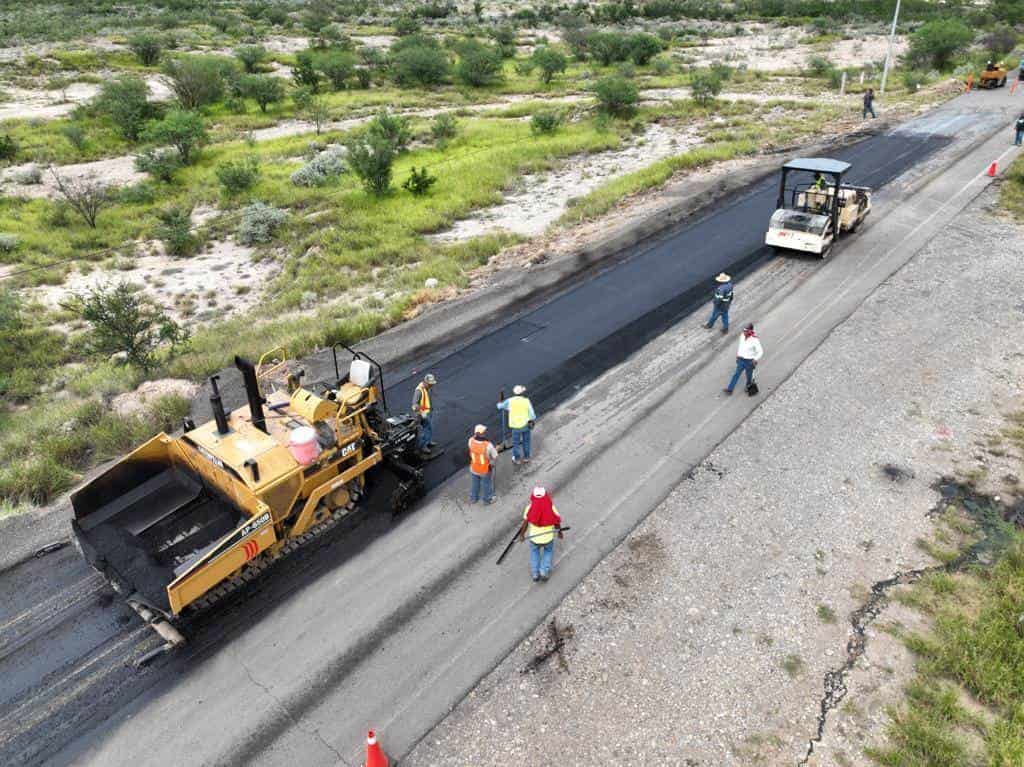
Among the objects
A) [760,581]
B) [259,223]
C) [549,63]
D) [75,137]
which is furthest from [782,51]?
[760,581]

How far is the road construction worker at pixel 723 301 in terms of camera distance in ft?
48.3

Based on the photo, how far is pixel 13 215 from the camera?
27.7 meters

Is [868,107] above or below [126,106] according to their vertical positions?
below

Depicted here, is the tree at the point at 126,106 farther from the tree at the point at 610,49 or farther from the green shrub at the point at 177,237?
the tree at the point at 610,49

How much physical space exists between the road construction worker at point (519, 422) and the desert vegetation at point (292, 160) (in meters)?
6.12

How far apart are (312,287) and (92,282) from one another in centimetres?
839

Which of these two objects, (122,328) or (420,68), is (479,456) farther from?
(420,68)

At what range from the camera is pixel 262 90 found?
144 ft

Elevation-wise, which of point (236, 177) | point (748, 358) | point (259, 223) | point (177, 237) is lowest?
point (177, 237)

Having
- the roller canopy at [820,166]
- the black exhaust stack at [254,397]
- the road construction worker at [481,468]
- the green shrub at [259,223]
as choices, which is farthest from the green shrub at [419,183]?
the black exhaust stack at [254,397]

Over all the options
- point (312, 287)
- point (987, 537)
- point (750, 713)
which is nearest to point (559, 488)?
point (750, 713)

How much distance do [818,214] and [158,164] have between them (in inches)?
1114

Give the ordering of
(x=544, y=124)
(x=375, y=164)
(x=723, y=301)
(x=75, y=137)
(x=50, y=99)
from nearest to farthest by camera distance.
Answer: (x=723, y=301)
(x=375, y=164)
(x=544, y=124)
(x=75, y=137)
(x=50, y=99)

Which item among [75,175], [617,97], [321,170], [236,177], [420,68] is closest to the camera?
[236,177]
